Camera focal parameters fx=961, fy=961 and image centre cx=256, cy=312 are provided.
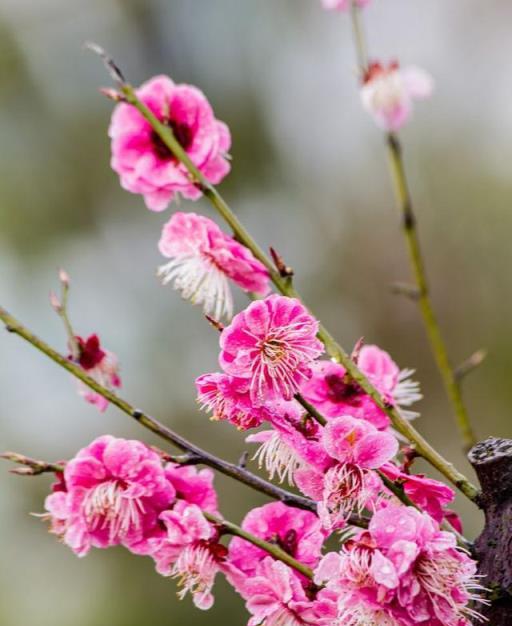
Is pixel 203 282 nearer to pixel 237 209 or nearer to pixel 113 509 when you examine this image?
pixel 113 509

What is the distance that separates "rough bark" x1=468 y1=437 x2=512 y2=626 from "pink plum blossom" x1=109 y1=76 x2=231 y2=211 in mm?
298

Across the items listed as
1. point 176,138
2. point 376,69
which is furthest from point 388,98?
point 176,138

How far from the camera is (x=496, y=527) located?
1.92 feet

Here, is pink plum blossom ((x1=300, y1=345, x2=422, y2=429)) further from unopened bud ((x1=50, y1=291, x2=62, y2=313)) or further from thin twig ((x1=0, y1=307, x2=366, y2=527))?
unopened bud ((x1=50, y1=291, x2=62, y2=313))

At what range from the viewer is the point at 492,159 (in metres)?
4.38

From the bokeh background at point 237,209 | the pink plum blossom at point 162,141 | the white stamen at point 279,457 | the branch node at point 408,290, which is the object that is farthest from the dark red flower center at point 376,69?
the bokeh background at point 237,209

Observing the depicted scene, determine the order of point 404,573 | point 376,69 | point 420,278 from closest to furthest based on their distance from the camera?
point 404,573
point 420,278
point 376,69

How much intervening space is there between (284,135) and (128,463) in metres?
4.47

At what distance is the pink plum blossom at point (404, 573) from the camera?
53cm

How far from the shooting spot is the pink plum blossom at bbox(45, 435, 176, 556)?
0.64 meters

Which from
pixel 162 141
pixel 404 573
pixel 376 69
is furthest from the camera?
pixel 376 69

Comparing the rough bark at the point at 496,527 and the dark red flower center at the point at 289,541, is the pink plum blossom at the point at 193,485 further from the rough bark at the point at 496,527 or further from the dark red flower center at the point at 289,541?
the rough bark at the point at 496,527

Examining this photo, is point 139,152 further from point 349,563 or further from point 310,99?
point 310,99

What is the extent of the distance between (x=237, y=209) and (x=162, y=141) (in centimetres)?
398
